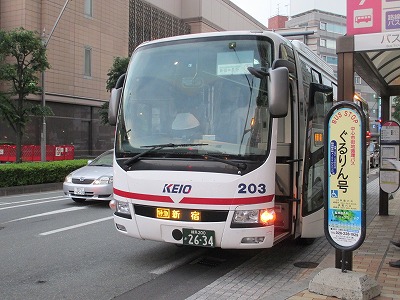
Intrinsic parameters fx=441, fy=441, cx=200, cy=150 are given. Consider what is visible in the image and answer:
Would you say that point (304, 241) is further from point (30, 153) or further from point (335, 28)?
point (335, 28)

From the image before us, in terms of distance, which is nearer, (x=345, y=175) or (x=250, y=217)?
(x=345, y=175)

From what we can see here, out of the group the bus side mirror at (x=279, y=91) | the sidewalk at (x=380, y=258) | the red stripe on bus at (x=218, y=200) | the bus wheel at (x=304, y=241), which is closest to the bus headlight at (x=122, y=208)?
the red stripe on bus at (x=218, y=200)

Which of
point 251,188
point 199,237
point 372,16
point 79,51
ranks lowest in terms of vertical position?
point 199,237

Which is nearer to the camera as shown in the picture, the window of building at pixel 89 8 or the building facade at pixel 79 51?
the building facade at pixel 79 51

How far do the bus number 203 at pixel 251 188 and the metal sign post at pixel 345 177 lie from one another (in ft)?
2.63

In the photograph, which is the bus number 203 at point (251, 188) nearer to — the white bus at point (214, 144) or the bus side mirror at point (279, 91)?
the white bus at point (214, 144)

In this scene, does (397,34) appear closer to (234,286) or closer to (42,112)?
(234,286)

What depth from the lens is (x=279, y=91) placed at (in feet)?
17.0

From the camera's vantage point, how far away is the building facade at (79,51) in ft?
97.8

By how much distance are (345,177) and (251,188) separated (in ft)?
3.64

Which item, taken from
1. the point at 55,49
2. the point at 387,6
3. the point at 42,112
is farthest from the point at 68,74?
the point at 387,6

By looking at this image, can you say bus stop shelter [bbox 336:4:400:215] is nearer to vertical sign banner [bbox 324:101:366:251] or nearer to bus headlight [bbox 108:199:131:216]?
vertical sign banner [bbox 324:101:366:251]

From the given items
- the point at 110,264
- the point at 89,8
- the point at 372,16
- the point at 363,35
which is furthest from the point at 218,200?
the point at 89,8

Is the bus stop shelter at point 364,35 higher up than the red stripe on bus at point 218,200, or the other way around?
the bus stop shelter at point 364,35
